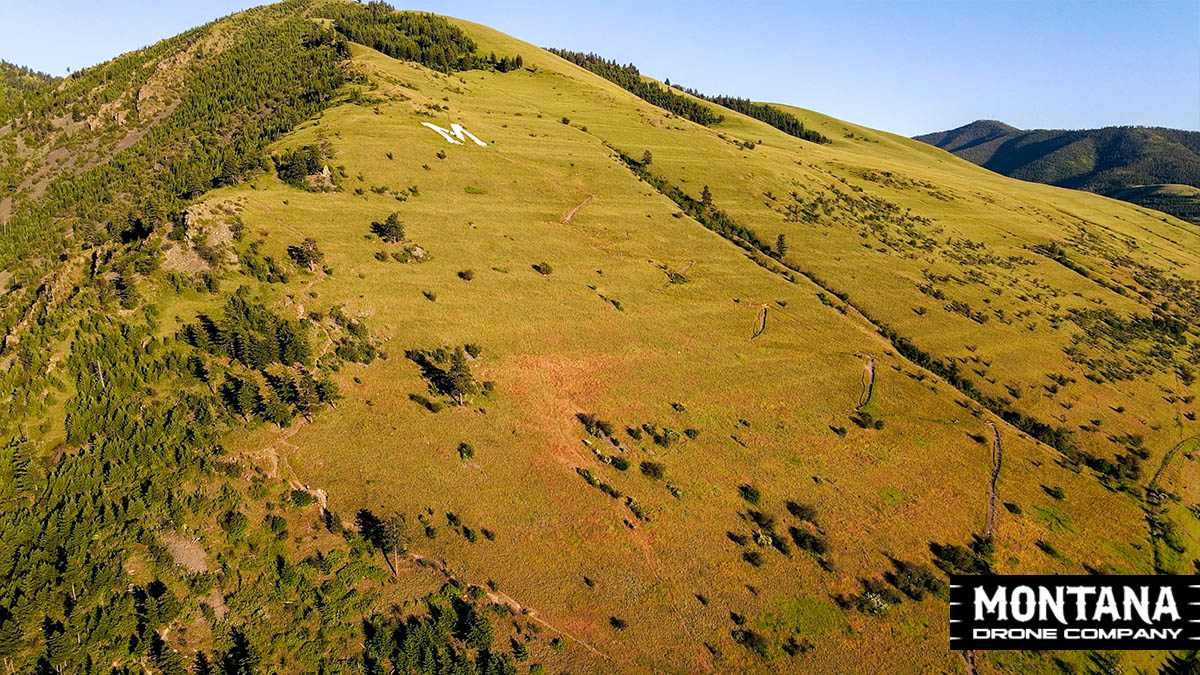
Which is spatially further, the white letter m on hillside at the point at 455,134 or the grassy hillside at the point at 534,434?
the white letter m on hillside at the point at 455,134

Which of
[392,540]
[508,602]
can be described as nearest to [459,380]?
[392,540]

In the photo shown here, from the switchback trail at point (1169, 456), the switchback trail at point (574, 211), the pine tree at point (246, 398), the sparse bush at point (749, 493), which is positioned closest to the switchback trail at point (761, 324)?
the sparse bush at point (749, 493)

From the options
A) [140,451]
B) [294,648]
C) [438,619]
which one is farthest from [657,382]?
[140,451]

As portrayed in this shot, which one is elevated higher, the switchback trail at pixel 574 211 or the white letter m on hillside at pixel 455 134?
the white letter m on hillside at pixel 455 134

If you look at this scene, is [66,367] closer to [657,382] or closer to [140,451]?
[140,451]

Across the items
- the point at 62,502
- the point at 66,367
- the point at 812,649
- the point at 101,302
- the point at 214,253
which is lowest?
the point at 812,649

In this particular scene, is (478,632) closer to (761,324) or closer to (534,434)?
(534,434)

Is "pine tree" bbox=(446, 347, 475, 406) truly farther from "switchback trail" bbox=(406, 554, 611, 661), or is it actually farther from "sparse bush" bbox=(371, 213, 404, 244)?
"sparse bush" bbox=(371, 213, 404, 244)

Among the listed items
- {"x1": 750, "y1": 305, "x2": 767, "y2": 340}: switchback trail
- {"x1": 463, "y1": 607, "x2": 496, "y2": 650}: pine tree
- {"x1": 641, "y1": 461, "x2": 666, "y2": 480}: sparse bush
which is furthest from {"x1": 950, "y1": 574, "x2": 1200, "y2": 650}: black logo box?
{"x1": 750, "y1": 305, "x2": 767, "y2": 340}: switchback trail

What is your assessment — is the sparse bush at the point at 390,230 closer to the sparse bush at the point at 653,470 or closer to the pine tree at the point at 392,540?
the pine tree at the point at 392,540
